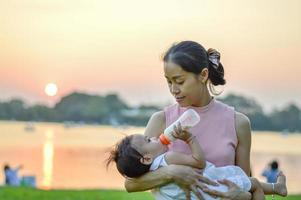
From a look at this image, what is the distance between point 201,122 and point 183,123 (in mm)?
198

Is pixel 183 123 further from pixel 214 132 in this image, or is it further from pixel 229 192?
pixel 229 192

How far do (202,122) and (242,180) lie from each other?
0.36 metres

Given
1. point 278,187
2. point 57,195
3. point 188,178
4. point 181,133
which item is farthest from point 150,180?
point 57,195

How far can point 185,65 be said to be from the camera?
14.9 feet

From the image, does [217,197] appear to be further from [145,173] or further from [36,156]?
[36,156]

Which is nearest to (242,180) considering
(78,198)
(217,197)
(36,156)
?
(217,197)

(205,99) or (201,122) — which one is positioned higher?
(205,99)

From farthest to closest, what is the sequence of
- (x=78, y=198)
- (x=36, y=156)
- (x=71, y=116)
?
(x=71, y=116), (x=36, y=156), (x=78, y=198)

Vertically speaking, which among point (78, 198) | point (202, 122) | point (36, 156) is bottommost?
point (36, 156)

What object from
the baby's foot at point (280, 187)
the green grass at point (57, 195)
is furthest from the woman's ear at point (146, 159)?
the green grass at point (57, 195)

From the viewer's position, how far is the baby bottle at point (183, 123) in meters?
4.52

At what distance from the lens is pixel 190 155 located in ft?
15.1

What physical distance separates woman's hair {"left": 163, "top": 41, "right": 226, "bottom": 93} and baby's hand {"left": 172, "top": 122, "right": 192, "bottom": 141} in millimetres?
288

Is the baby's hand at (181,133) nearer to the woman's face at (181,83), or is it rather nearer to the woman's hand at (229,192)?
the woman's face at (181,83)
